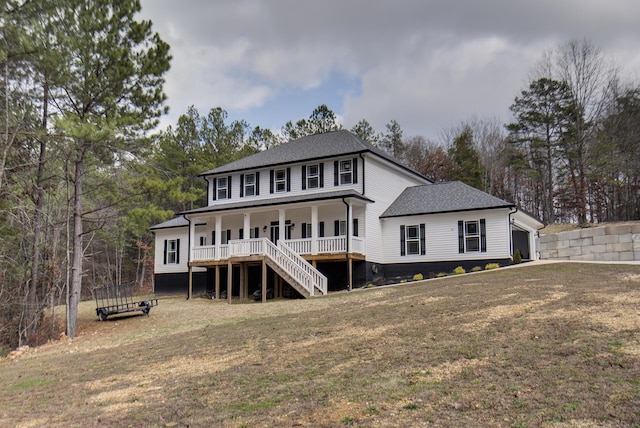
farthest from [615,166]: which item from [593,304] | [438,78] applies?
[593,304]

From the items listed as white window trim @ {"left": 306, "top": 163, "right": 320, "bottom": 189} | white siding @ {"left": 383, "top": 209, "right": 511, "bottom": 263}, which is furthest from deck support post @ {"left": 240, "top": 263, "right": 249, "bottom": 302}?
white siding @ {"left": 383, "top": 209, "right": 511, "bottom": 263}

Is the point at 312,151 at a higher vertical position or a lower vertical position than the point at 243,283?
higher

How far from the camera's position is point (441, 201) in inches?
960

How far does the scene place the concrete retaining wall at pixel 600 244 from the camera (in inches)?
794

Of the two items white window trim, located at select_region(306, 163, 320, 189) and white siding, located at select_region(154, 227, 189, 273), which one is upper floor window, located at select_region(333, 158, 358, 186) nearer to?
white window trim, located at select_region(306, 163, 320, 189)

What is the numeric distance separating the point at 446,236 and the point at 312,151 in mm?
7666

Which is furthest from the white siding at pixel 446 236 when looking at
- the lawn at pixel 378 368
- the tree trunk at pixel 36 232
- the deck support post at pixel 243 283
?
the tree trunk at pixel 36 232

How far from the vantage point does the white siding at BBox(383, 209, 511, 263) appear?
875 inches

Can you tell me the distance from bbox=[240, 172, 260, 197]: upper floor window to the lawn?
12.9 metres

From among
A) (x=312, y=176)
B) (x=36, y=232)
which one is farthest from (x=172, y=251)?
(x=36, y=232)

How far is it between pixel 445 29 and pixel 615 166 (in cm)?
2145

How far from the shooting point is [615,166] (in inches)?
1363

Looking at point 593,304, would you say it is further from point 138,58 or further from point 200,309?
point 138,58

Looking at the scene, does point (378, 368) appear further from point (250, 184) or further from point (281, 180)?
point (250, 184)
